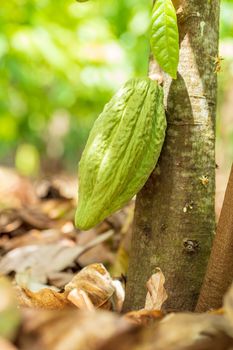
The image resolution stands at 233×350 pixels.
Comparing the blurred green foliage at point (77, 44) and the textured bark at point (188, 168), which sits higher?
the blurred green foliage at point (77, 44)

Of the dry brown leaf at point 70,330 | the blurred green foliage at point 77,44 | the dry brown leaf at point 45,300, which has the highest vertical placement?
the blurred green foliage at point 77,44

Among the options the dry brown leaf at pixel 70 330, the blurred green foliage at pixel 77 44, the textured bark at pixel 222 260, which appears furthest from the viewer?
the blurred green foliage at pixel 77 44

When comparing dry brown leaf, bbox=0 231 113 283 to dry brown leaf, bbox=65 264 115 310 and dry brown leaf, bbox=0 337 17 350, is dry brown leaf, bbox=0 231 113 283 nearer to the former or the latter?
dry brown leaf, bbox=65 264 115 310

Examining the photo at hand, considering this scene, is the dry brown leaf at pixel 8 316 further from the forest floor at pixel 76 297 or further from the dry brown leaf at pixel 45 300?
the dry brown leaf at pixel 45 300

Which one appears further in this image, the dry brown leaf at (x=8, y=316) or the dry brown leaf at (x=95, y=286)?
the dry brown leaf at (x=95, y=286)

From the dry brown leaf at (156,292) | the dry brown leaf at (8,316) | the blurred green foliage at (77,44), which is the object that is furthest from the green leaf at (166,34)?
the blurred green foliage at (77,44)

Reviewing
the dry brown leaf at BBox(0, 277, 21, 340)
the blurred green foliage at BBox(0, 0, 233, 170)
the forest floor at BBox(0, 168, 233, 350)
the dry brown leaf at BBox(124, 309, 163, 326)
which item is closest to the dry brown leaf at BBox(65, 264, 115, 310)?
the forest floor at BBox(0, 168, 233, 350)

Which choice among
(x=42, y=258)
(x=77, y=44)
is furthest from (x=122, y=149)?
(x=77, y=44)

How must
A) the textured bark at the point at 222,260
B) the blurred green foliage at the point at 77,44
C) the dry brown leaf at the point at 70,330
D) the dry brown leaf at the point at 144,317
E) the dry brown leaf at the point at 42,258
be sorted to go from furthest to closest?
the blurred green foliage at the point at 77,44, the dry brown leaf at the point at 42,258, the textured bark at the point at 222,260, the dry brown leaf at the point at 144,317, the dry brown leaf at the point at 70,330
